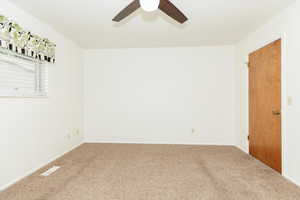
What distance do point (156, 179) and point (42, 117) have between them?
2026 millimetres

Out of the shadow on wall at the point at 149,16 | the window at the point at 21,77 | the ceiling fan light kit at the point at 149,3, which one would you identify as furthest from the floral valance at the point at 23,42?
the ceiling fan light kit at the point at 149,3

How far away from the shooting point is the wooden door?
8.21 feet

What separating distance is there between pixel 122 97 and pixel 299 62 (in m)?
3.37

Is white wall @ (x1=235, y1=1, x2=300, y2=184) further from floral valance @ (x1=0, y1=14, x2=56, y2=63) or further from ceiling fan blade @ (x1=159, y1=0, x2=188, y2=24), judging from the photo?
floral valance @ (x1=0, y1=14, x2=56, y2=63)

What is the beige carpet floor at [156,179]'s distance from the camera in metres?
1.95

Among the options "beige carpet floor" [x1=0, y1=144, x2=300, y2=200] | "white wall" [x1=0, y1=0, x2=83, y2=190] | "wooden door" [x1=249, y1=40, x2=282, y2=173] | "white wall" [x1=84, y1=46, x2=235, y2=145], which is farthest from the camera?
"white wall" [x1=84, y1=46, x2=235, y2=145]

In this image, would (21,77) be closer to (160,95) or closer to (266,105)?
(160,95)

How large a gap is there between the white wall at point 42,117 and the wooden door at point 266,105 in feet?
11.8

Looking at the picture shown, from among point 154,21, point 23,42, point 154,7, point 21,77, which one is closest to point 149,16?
point 154,21

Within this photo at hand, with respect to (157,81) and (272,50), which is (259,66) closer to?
(272,50)

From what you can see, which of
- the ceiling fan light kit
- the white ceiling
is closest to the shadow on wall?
the white ceiling

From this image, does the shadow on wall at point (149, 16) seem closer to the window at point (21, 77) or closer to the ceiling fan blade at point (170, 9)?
the ceiling fan blade at point (170, 9)

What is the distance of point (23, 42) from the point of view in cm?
229

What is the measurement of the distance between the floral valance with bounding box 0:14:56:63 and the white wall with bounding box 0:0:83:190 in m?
0.14
